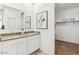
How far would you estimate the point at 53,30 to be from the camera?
2293mm

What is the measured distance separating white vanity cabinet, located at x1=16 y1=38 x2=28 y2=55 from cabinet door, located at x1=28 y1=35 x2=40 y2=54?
0.19m

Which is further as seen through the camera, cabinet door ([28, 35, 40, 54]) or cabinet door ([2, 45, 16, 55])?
cabinet door ([28, 35, 40, 54])

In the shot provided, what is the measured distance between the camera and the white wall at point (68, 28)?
1946 mm

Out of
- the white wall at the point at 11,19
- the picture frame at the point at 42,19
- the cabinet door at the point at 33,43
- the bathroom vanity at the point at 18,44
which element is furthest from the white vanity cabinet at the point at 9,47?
the picture frame at the point at 42,19

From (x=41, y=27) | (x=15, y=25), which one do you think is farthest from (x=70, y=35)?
(x=15, y=25)

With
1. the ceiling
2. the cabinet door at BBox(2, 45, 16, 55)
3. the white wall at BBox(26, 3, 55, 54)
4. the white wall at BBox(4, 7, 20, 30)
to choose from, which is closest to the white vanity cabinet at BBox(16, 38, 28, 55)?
the cabinet door at BBox(2, 45, 16, 55)

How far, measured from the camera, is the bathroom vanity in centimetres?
153

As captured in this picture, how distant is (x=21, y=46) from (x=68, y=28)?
1.24m

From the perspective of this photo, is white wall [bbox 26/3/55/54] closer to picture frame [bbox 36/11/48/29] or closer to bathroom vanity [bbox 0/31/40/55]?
picture frame [bbox 36/11/48/29]

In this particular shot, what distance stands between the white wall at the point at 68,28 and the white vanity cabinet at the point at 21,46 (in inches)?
37.5

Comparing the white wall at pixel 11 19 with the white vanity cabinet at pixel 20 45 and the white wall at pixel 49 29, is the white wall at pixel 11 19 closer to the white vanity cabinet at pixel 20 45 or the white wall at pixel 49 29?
the white vanity cabinet at pixel 20 45

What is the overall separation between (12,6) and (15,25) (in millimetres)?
445

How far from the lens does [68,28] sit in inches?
82.0

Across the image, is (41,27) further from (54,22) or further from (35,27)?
(54,22)
